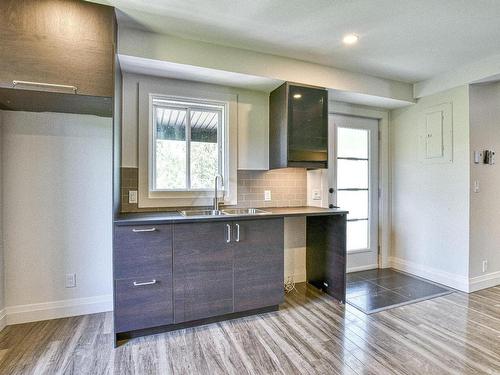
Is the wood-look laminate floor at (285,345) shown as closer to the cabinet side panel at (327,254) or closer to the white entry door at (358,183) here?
the cabinet side panel at (327,254)

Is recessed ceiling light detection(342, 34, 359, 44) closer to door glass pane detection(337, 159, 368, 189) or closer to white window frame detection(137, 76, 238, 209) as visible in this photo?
white window frame detection(137, 76, 238, 209)

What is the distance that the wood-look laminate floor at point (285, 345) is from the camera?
1.81 metres

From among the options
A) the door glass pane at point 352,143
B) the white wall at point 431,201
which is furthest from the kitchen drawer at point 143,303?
the white wall at point 431,201

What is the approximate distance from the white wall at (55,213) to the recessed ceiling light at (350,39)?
7.59 feet

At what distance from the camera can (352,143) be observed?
12.2 ft

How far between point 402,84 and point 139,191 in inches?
135

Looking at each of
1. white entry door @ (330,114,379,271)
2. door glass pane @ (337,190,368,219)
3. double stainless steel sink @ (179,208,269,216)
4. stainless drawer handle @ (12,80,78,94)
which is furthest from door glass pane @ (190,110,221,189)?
door glass pane @ (337,190,368,219)

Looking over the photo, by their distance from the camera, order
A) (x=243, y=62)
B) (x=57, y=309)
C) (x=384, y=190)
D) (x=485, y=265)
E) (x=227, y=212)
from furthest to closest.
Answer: (x=384, y=190)
(x=485, y=265)
(x=227, y=212)
(x=243, y=62)
(x=57, y=309)

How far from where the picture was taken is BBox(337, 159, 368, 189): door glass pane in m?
3.65

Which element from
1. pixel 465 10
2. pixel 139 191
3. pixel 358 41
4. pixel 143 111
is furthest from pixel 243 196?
pixel 465 10

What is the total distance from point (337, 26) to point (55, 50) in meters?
2.14

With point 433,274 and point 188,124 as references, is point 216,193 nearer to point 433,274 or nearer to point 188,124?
point 188,124

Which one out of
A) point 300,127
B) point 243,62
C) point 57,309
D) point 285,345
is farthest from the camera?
point 300,127

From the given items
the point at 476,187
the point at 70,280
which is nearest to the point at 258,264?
the point at 70,280
